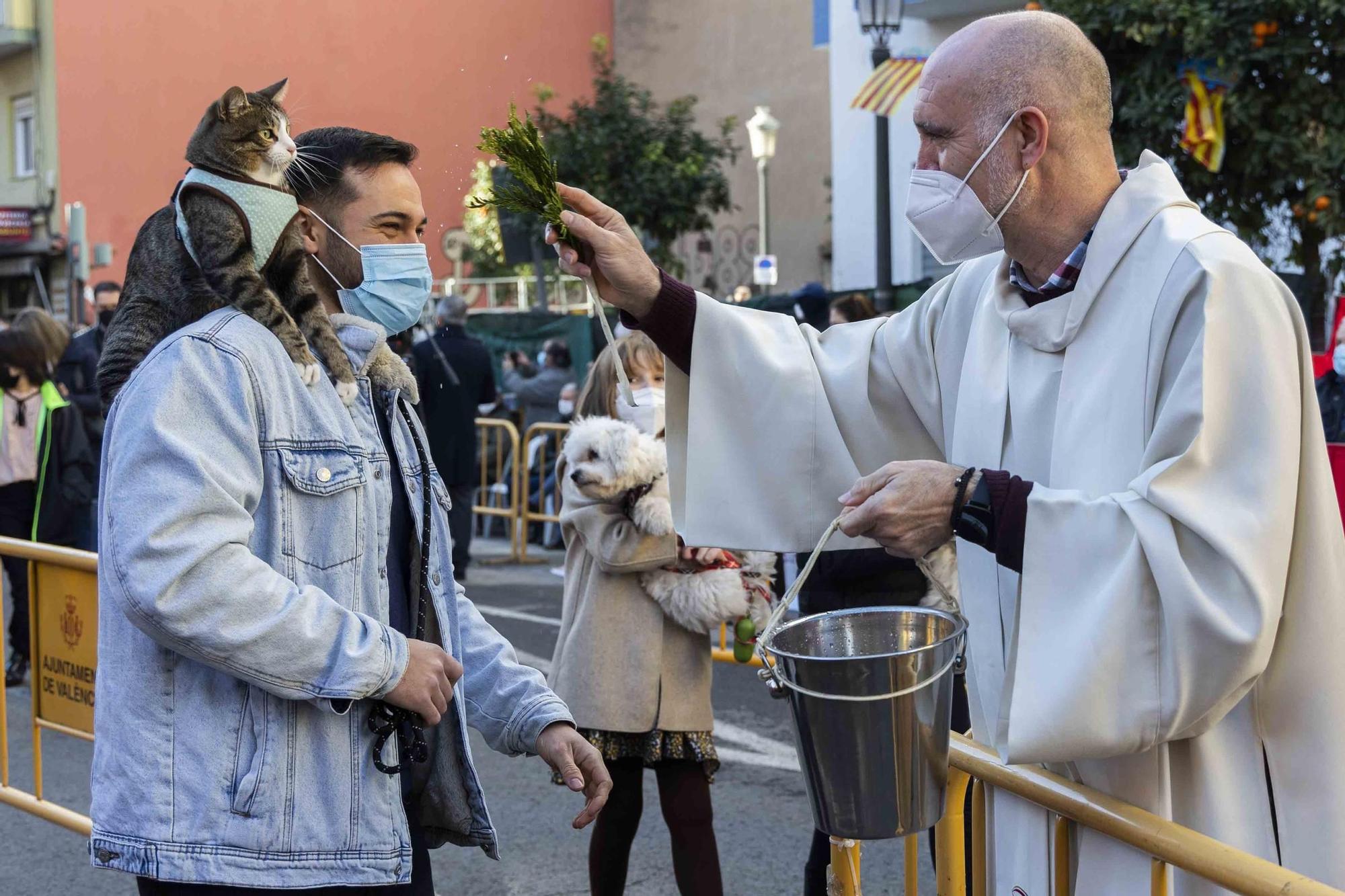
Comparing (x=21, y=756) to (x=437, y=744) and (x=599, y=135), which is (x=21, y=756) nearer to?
(x=437, y=744)

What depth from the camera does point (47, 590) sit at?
511cm

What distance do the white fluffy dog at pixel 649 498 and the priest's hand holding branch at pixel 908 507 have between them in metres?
2.02

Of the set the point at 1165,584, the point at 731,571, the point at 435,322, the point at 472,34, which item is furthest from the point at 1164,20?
the point at 1165,584

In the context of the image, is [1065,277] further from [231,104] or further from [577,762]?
[231,104]

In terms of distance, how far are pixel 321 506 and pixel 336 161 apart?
674 millimetres

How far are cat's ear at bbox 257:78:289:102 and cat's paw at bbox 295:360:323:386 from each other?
0.70 meters

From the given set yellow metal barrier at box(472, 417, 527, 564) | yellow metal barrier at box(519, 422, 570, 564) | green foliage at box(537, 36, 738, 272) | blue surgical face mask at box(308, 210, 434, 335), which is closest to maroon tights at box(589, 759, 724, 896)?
blue surgical face mask at box(308, 210, 434, 335)

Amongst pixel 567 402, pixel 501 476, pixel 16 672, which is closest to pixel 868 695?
pixel 16 672

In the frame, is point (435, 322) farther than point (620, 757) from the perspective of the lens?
Yes

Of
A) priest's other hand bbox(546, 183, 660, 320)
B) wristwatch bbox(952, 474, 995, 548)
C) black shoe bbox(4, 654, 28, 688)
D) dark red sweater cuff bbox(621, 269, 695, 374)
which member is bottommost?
black shoe bbox(4, 654, 28, 688)

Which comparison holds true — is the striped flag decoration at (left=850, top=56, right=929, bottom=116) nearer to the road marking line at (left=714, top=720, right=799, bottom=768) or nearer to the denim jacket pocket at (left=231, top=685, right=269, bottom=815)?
the road marking line at (left=714, top=720, right=799, bottom=768)

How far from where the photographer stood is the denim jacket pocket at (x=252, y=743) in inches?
83.1

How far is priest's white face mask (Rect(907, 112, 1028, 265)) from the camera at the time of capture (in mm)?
2490

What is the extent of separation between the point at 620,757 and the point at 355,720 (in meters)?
1.98
